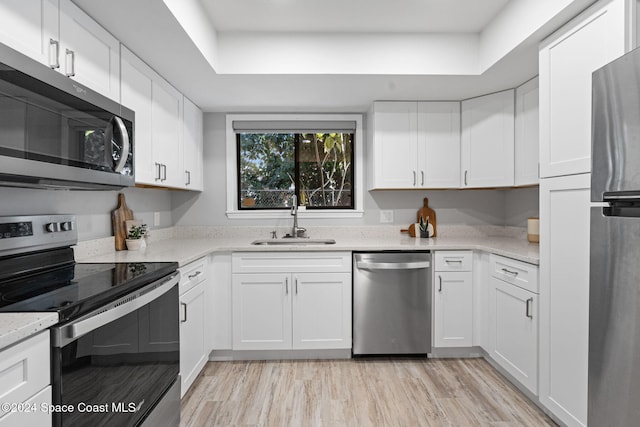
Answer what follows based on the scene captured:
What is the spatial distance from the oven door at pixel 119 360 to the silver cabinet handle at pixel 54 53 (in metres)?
0.96

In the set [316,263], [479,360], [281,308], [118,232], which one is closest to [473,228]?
[479,360]

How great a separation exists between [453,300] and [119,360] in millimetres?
2288

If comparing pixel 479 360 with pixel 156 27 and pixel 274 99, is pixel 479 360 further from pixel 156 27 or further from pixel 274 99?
pixel 156 27

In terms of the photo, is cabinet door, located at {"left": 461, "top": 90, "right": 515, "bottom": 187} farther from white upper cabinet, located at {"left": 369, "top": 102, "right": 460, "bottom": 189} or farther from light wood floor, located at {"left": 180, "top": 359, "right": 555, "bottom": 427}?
light wood floor, located at {"left": 180, "top": 359, "right": 555, "bottom": 427}

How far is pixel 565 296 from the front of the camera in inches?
70.1

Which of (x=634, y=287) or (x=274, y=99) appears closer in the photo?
(x=634, y=287)

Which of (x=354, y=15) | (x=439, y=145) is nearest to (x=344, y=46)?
(x=354, y=15)

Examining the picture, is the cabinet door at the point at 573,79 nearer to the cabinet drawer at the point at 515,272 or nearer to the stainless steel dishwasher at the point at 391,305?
the cabinet drawer at the point at 515,272

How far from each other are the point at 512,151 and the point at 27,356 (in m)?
3.06

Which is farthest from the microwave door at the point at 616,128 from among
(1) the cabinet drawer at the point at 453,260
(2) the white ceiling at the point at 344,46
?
(1) the cabinet drawer at the point at 453,260

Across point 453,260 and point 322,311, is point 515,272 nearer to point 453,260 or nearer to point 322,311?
point 453,260

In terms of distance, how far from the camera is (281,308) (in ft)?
8.93

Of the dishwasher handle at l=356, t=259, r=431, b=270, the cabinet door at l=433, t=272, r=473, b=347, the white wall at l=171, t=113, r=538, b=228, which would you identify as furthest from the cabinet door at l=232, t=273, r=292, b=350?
the cabinet door at l=433, t=272, r=473, b=347

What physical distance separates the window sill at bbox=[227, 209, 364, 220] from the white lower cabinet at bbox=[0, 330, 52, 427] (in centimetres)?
244
